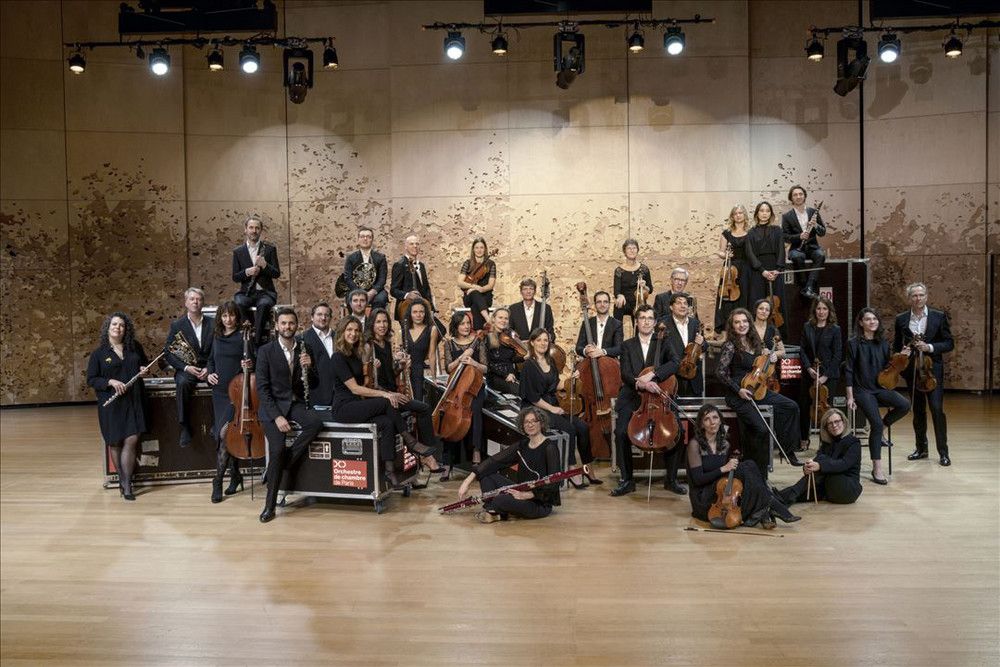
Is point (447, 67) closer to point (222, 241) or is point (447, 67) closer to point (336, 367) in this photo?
point (222, 241)

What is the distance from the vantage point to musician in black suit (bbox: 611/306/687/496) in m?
6.94

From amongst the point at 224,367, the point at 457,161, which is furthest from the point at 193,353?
the point at 457,161

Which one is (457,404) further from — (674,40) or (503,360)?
(674,40)

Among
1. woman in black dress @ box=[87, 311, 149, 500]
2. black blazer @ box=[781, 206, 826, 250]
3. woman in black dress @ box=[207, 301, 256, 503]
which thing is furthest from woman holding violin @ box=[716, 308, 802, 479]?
woman in black dress @ box=[87, 311, 149, 500]

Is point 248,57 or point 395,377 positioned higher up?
point 248,57

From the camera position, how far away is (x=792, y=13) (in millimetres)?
11820

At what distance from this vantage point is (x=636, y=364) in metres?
7.02

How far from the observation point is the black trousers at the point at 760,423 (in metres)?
6.80

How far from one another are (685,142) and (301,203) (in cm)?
506

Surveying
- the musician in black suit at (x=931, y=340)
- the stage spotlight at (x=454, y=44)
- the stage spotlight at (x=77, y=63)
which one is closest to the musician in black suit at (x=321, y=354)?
the stage spotlight at (x=454, y=44)

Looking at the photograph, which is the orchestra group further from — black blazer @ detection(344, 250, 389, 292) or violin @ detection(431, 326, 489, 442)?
black blazer @ detection(344, 250, 389, 292)

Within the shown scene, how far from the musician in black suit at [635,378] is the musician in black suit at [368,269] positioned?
113 inches

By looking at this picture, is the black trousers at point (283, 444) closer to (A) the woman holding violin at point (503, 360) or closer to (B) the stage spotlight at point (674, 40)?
(A) the woman holding violin at point (503, 360)

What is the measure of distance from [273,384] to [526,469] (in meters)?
1.91
